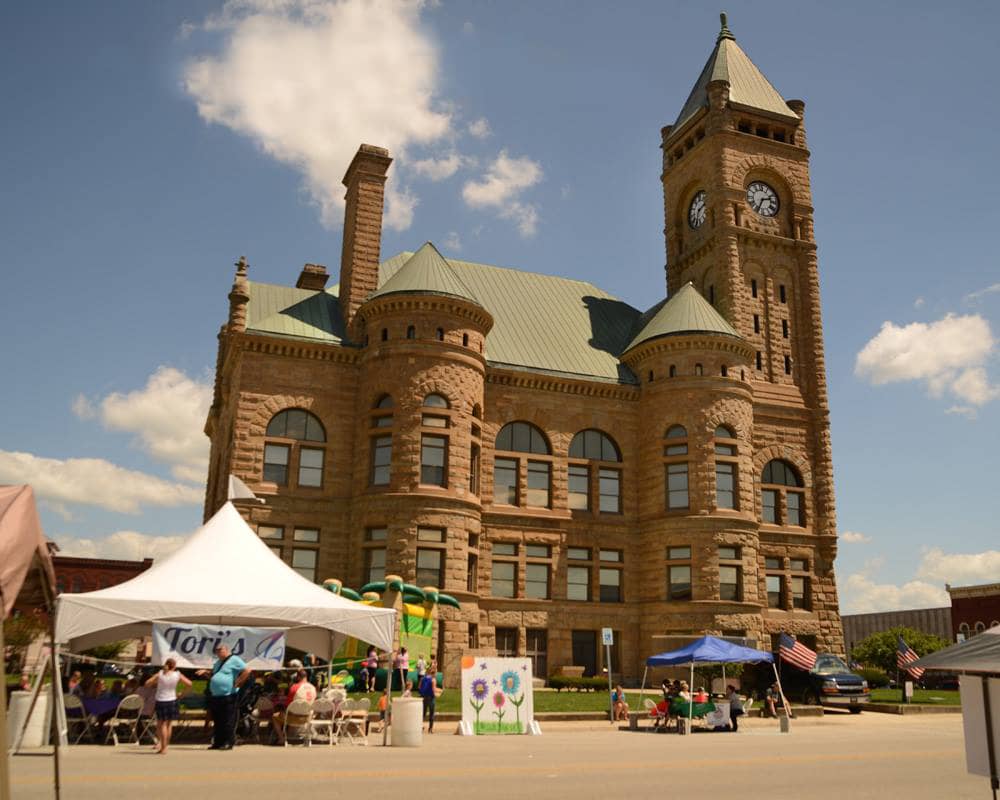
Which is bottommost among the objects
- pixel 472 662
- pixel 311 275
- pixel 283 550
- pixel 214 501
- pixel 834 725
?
pixel 834 725

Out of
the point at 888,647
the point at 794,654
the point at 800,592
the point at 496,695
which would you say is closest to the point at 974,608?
the point at 888,647

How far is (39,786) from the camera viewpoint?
10.7 m

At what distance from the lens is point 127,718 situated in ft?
58.3

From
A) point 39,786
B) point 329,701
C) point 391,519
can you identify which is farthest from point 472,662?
point 391,519

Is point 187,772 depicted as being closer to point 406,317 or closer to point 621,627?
point 406,317

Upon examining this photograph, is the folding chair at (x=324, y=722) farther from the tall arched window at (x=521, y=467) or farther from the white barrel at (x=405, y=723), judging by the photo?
the tall arched window at (x=521, y=467)

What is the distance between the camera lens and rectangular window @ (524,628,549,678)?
3638 cm

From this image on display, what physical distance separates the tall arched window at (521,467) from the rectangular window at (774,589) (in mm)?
10842

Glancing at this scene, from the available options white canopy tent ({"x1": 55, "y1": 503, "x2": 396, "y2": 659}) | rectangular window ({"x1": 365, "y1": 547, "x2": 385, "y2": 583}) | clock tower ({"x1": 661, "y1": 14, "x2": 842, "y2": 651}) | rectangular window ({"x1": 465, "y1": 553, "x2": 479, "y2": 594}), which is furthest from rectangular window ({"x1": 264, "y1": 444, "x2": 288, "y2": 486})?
clock tower ({"x1": 661, "y1": 14, "x2": 842, "y2": 651})

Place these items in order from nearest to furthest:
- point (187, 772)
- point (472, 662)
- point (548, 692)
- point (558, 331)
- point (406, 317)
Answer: point (187, 772)
point (472, 662)
point (548, 692)
point (406, 317)
point (558, 331)

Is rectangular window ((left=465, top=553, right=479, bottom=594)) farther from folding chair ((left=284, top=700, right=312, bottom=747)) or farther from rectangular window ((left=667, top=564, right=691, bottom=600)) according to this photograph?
folding chair ((left=284, top=700, right=312, bottom=747))

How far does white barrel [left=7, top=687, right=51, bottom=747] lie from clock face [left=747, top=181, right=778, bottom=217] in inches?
1551

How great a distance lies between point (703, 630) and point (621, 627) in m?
3.58

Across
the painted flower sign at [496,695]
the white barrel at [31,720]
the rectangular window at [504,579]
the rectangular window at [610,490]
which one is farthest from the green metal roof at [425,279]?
the white barrel at [31,720]
